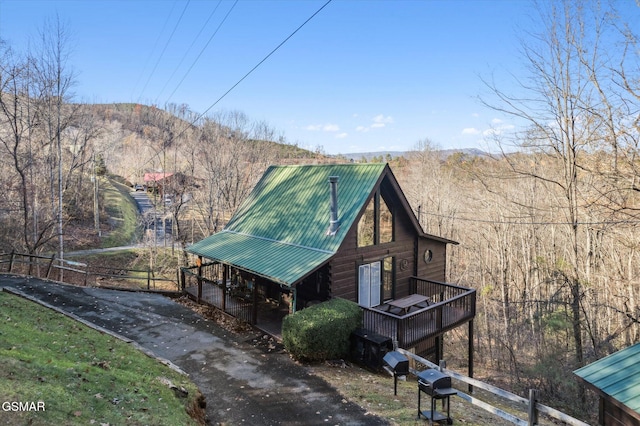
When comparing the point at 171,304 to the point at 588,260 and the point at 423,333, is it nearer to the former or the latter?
the point at 423,333

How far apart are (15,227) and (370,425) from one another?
98.6ft

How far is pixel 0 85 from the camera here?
20.1 metres

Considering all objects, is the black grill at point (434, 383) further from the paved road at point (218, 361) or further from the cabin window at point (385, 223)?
the cabin window at point (385, 223)

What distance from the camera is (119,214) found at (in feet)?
142

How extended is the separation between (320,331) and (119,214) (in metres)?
40.2

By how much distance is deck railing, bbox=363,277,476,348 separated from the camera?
439 inches

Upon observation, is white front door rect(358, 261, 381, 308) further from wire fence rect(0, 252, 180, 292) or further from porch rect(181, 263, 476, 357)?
wire fence rect(0, 252, 180, 292)

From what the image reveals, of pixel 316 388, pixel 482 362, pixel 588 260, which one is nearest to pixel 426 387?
pixel 316 388

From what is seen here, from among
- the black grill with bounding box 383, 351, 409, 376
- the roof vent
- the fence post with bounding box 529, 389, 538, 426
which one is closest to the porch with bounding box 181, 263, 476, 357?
the black grill with bounding box 383, 351, 409, 376

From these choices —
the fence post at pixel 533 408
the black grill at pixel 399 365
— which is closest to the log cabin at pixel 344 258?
the black grill at pixel 399 365

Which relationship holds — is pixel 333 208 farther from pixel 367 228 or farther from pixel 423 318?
pixel 423 318

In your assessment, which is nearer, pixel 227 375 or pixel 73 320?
pixel 227 375

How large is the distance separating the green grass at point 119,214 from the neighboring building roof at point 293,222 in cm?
2419

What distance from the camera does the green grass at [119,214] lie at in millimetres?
36938
